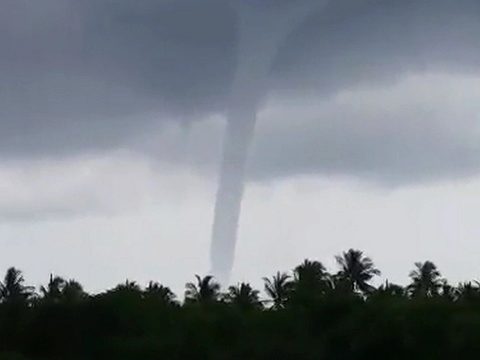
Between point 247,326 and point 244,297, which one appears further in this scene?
point 244,297

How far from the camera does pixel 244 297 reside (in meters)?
120

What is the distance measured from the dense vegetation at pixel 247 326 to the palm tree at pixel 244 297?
82 cm

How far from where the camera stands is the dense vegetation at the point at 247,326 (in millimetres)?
83438

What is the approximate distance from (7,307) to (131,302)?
8.62 meters

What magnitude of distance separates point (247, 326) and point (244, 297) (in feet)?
94.5

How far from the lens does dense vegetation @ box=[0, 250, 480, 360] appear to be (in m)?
83.4

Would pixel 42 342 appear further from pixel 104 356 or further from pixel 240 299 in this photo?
pixel 240 299

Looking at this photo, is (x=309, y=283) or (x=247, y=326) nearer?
(x=247, y=326)

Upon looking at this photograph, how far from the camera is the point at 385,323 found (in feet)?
276

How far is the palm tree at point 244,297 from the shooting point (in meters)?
105

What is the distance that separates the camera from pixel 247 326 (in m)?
91.4

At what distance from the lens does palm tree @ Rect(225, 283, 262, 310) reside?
10488 centimetres

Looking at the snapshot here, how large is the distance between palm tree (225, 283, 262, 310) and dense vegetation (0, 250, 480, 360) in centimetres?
82

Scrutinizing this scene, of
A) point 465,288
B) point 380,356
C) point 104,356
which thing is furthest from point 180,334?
point 465,288
